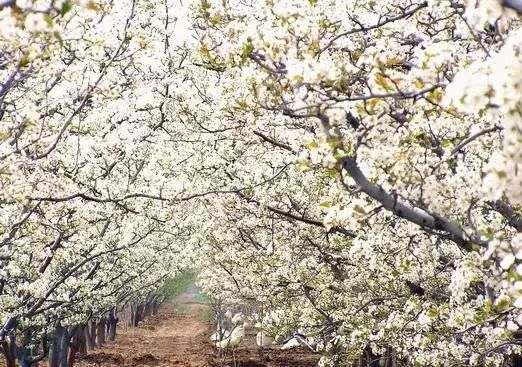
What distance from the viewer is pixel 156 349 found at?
35281 mm

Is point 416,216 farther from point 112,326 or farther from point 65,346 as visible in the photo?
point 112,326

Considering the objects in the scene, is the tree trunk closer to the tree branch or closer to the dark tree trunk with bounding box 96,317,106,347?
the dark tree trunk with bounding box 96,317,106,347

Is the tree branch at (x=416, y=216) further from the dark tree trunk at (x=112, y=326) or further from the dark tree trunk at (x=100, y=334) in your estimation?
the dark tree trunk at (x=112, y=326)

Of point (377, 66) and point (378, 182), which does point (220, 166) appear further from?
point (377, 66)

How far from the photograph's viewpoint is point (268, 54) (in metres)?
4.98

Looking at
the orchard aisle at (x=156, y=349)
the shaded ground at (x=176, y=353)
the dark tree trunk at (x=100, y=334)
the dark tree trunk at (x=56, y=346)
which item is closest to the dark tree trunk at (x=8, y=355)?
the dark tree trunk at (x=56, y=346)

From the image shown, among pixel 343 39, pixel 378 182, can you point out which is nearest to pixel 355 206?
pixel 378 182

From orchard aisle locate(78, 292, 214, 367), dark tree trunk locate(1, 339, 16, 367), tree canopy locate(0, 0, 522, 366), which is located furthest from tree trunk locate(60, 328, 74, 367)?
orchard aisle locate(78, 292, 214, 367)

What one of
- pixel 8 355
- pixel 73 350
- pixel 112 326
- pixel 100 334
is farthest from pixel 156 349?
pixel 8 355

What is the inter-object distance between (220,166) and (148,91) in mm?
1877

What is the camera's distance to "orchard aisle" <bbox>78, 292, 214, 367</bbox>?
93.2 feet

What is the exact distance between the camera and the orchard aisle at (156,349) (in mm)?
28406

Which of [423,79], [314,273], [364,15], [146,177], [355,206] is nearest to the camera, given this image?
[423,79]

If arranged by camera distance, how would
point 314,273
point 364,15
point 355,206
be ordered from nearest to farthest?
point 355,206
point 364,15
point 314,273
